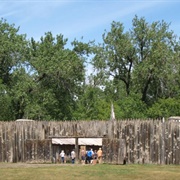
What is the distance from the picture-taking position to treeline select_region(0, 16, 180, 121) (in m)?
37.0

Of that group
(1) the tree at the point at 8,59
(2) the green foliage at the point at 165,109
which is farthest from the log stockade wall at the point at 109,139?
(2) the green foliage at the point at 165,109

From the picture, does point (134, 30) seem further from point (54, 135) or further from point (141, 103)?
point (54, 135)

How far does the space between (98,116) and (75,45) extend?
8074mm

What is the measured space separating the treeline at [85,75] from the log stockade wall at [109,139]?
1112 centimetres

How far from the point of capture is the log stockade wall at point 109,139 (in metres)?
22.8

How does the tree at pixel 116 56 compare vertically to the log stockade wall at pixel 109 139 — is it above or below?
above

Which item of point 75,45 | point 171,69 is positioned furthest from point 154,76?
point 75,45

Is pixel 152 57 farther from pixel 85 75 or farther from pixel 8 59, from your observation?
pixel 8 59

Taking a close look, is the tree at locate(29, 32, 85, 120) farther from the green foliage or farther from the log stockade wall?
the log stockade wall

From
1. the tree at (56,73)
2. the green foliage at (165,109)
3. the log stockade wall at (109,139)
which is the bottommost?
the log stockade wall at (109,139)

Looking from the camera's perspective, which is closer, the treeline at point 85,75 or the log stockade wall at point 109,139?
the log stockade wall at point 109,139

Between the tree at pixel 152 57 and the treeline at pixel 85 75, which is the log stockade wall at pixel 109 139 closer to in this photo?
the treeline at pixel 85 75

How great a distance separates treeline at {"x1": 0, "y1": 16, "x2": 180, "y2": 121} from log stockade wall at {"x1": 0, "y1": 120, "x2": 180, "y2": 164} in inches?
438

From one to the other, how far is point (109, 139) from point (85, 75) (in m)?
18.2
